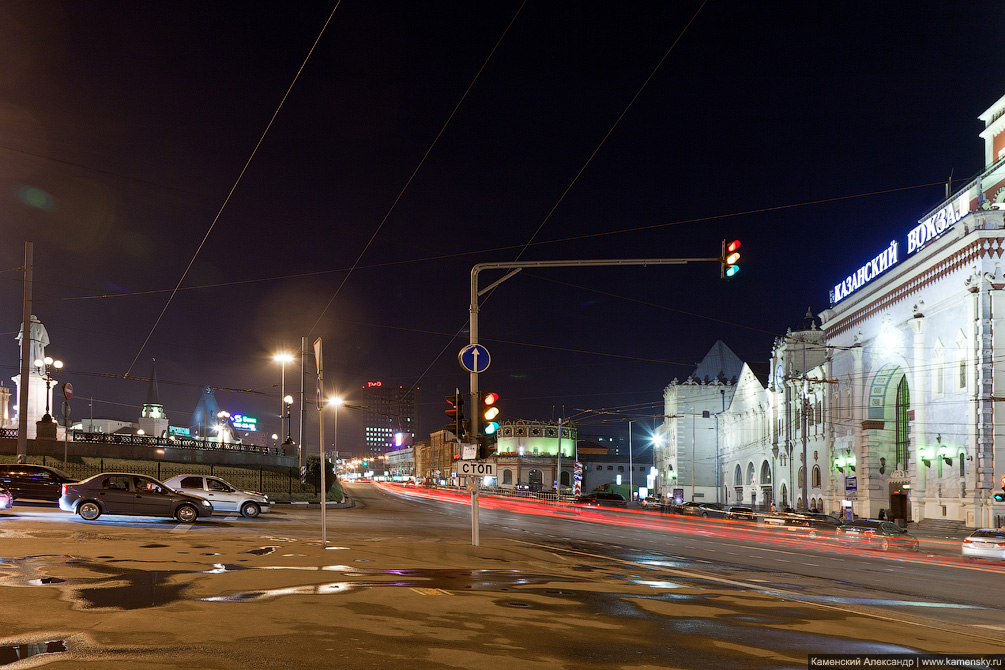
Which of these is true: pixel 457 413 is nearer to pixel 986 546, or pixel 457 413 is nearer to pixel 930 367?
pixel 986 546

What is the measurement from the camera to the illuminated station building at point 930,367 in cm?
4278

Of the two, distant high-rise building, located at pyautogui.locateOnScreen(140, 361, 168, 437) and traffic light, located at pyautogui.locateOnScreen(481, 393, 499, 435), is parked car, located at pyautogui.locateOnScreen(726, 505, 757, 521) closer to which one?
traffic light, located at pyautogui.locateOnScreen(481, 393, 499, 435)

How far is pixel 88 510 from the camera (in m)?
25.0

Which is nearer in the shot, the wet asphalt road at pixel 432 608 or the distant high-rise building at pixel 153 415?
the wet asphalt road at pixel 432 608

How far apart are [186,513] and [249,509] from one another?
627 centimetres

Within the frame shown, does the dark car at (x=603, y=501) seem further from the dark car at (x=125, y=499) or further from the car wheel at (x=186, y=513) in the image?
the dark car at (x=125, y=499)

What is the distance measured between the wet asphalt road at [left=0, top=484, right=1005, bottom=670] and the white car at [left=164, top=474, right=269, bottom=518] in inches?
435

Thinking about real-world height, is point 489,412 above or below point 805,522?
above

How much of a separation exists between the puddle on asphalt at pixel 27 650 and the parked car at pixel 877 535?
3269 cm

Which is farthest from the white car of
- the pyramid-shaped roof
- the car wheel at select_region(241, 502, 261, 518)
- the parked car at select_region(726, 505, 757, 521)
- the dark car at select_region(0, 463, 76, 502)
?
the pyramid-shaped roof

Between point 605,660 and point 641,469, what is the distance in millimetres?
152397

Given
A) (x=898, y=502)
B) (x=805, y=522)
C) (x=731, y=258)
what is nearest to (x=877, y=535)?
(x=805, y=522)

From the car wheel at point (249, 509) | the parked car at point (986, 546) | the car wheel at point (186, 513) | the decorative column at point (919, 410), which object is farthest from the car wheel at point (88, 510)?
the decorative column at point (919, 410)

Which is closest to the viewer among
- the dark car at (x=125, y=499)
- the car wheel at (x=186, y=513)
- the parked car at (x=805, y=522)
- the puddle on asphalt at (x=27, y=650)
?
the puddle on asphalt at (x=27, y=650)
